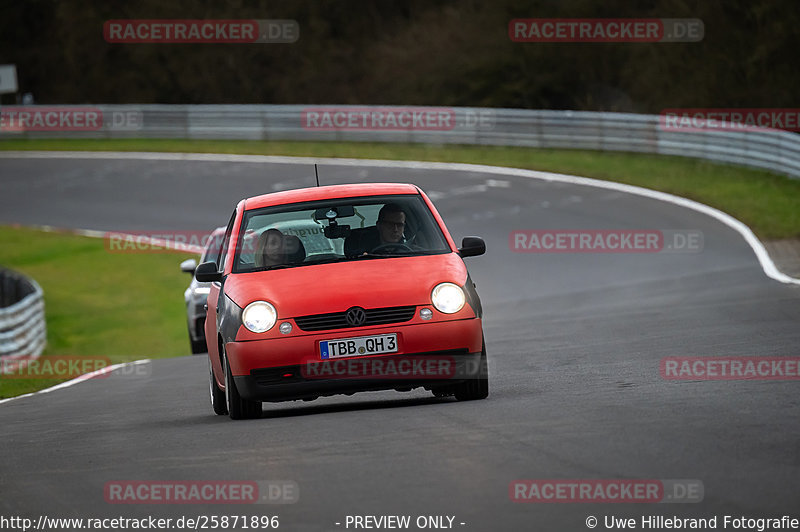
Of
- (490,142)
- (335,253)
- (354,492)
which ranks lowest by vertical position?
(354,492)

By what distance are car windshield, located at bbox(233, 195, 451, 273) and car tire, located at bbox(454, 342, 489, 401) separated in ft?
3.10

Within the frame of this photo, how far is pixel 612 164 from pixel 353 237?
26723mm

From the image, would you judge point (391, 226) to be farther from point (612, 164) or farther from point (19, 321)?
point (612, 164)

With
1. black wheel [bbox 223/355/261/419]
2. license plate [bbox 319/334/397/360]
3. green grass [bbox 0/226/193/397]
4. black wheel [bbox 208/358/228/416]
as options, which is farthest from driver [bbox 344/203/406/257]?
green grass [bbox 0/226/193/397]

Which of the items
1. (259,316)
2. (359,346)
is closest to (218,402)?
(259,316)

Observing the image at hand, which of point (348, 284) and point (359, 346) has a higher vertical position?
point (348, 284)

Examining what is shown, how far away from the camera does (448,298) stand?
9695 mm

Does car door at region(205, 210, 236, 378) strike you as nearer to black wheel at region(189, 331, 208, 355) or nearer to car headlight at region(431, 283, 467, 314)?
car headlight at region(431, 283, 467, 314)

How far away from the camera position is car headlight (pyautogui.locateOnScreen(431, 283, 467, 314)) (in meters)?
9.64

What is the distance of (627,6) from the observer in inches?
1984

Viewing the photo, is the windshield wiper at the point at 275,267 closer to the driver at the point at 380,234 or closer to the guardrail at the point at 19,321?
the driver at the point at 380,234

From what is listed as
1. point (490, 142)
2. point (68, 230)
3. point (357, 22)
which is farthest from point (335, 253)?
point (357, 22)

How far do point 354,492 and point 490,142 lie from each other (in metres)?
35.6

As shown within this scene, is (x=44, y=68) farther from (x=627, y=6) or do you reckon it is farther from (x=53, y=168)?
(x=627, y=6)
